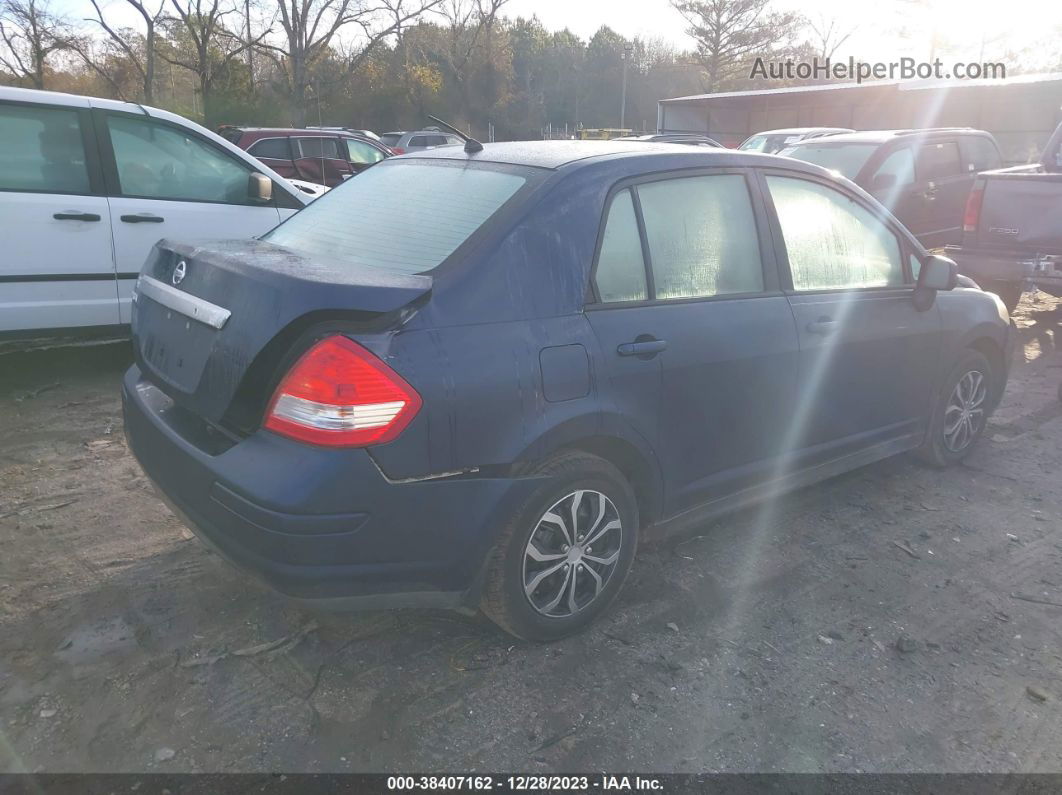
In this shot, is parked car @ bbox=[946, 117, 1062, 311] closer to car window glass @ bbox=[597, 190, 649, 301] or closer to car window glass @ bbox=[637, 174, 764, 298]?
car window glass @ bbox=[637, 174, 764, 298]

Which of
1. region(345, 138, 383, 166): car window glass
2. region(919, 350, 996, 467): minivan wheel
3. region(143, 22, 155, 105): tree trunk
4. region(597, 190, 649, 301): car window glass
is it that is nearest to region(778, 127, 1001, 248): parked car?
region(919, 350, 996, 467): minivan wheel

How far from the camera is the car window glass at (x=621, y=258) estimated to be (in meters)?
2.87

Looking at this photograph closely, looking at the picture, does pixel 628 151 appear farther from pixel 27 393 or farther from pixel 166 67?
pixel 166 67

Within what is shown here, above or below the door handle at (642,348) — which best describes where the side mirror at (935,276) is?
above

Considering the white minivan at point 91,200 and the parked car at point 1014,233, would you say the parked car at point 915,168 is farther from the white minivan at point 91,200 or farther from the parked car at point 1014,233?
the white minivan at point 91,200

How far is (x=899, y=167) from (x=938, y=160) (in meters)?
0.82

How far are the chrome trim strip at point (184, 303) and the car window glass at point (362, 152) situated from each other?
11.8m

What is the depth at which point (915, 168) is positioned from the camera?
31.3 feet

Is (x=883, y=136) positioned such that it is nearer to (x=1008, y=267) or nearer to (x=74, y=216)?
(x=1008, y=267)

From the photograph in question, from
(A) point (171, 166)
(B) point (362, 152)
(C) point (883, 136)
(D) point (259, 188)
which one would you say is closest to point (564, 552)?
(D) point (259, 188)

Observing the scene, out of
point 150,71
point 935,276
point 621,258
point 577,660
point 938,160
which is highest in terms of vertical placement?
point 150,71

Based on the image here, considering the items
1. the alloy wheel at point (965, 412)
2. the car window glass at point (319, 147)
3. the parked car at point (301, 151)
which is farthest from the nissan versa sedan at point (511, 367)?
the car window glass at point (319, 147)

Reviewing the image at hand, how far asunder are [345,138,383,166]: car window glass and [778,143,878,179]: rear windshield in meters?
7.57

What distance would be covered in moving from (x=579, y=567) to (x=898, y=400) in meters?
2.12
